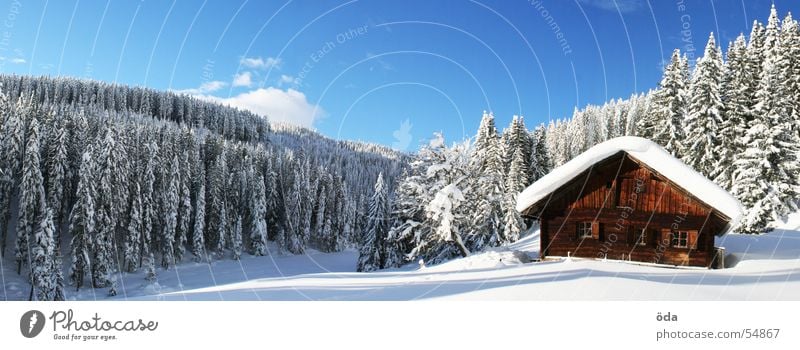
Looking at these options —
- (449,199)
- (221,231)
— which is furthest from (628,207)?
(221,231)

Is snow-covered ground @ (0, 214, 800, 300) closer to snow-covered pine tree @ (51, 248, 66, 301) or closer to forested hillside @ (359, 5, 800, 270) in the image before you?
forested hillside @ (359, 5, 800, 270)

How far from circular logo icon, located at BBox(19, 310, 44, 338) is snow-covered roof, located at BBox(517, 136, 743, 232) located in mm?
13417

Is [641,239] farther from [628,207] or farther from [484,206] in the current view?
[484,206]

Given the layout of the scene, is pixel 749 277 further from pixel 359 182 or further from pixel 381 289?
pixel 359 182

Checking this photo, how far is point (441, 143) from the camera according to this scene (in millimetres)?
23516

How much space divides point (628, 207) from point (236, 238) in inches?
1706

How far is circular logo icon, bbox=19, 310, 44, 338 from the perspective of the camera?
5.02m

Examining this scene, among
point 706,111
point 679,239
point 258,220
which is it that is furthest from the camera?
point 258,220

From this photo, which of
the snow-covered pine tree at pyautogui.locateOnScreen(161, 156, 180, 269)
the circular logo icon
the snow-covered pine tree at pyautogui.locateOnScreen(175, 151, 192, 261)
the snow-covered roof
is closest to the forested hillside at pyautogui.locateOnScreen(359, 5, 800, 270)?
the snow-covered roof

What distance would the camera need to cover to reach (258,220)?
51281mm

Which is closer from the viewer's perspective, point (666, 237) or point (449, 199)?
point (666, 237)

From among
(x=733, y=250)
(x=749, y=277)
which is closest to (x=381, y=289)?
(x=749, y=277)

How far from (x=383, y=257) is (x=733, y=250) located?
70.7 feet

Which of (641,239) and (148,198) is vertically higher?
(148,198)
